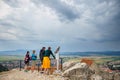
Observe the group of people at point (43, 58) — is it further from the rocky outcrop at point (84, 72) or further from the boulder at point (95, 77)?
the boulder at point (95, 77)

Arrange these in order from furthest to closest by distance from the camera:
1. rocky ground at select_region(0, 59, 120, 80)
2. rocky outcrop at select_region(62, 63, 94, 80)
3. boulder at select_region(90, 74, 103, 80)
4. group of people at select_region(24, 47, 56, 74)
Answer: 1. boulder at select_region(90, 74, 103, 80)
2. rocky outcrop at select_region(62, 63, 94, 80)
3. group of people at select_region(24, 47, 56, 74)
4. rocky ground at select_region(0, 59, 120, 80)

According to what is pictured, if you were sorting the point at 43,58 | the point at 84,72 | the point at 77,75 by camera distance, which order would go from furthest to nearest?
the point at 43,58 → the point at 84,72 → the point at 77,75

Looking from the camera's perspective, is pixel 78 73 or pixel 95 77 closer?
pixel 78 73

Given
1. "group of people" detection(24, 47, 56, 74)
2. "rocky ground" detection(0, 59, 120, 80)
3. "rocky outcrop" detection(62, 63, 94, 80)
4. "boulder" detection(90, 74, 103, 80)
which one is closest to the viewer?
"rocky ground" detection(0, 59, 120, 80)

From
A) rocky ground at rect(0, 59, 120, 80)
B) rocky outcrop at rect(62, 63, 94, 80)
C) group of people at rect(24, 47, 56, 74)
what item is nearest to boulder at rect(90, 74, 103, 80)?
rocky ground at rect(0, 59, 120, 80)

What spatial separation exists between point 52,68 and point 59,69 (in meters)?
0.79

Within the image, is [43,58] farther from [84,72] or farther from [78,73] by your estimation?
[84,72]

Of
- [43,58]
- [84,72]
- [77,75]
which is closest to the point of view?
[77,75]

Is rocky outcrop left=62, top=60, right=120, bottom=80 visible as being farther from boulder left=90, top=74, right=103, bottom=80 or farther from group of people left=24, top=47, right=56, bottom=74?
group of people left=24, top=47, right=56, bottom=74

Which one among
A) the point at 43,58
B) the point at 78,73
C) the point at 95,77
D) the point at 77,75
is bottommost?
the point at 95,77

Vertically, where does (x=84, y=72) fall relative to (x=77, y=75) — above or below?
above

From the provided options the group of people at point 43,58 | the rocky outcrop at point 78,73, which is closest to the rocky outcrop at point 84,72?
the rocky outcrop at point 78,73

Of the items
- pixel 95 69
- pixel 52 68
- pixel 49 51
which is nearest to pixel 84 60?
pixel 95 69

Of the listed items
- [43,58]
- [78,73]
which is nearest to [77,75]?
[78,73]
